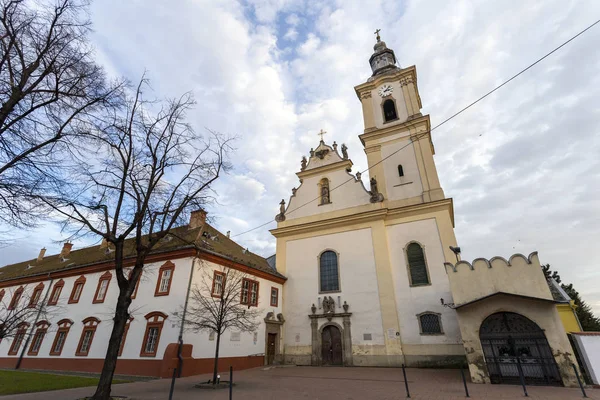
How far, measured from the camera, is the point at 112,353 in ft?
29.8

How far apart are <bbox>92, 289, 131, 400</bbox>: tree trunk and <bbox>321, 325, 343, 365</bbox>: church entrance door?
1399cm

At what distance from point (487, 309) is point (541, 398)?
381 centimetres

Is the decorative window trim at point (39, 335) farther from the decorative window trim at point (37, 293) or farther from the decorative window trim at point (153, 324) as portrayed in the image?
the decorative window trim at point (153, 324)

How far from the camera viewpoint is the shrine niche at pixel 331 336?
63.5 feet

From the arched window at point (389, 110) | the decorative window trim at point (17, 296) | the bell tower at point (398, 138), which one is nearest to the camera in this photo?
the bell tower at point (398, 138)

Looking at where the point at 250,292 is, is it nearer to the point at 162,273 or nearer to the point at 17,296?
the point at 162,273

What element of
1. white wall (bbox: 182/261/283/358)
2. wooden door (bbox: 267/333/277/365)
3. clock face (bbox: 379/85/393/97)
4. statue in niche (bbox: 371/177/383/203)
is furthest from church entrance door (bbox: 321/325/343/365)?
clock face (bbox: 379/85/393/97)

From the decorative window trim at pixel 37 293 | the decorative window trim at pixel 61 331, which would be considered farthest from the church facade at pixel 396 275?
the decorative window trim at pixel 37 293

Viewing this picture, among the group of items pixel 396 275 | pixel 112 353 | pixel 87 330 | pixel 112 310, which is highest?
pixel 396 275

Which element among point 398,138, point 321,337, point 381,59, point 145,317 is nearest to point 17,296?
point 145,317

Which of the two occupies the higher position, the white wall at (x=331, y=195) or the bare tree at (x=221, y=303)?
the white wall at (x=331, y=195)

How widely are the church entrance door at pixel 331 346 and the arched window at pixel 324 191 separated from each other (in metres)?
9.54

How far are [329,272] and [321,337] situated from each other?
444 centimetres

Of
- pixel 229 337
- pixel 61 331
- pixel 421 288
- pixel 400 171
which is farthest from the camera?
pixel 400 171
